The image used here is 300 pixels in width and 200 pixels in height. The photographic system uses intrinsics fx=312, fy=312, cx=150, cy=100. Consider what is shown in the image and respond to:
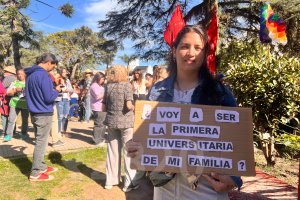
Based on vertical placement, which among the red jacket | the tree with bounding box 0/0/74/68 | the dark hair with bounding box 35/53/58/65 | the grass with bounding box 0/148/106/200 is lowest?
the grass with bounding box 0/148/106/200

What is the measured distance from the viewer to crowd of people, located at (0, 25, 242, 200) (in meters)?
1.63

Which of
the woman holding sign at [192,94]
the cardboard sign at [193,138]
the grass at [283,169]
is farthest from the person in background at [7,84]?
the cardboard sign at [193,138]

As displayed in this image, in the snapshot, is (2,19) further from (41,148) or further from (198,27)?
(198,27)

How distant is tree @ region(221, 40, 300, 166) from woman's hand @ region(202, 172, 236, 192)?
12.2ft

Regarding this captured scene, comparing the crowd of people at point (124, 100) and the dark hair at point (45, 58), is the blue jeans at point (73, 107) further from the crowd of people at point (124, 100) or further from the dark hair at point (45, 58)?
the dark hair at point (45, 58)

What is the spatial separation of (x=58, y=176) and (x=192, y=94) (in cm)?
393

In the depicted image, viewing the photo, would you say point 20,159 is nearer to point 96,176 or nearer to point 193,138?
point 96,176

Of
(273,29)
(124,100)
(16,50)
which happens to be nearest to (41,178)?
(124,100)

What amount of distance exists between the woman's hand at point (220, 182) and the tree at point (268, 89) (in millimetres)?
3718

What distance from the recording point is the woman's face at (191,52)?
5.42ft

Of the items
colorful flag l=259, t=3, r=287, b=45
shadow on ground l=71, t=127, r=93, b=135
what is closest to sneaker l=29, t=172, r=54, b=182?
shadow on ground l=71, t=127, r=93, b=135

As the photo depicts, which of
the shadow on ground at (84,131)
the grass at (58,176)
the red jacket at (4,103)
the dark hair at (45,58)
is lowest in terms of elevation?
the grass at (58,176)

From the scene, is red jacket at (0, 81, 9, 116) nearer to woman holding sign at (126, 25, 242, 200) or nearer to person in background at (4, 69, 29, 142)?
person in background at (4, 69, 29, 142)

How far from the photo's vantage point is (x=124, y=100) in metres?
4.47
